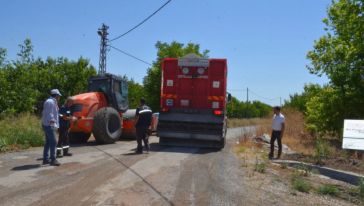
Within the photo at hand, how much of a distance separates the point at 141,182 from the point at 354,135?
14.1ft

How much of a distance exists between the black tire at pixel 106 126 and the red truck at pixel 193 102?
1.73 m

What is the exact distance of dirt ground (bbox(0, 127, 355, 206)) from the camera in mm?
7773

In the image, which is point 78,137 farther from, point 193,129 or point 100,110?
point 193,129

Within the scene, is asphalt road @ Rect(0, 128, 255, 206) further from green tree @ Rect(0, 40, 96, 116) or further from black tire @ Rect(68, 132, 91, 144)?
green tree @ Rect(0, 40, 96, 116)

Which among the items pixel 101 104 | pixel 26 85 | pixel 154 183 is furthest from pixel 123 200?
pixel 26 85

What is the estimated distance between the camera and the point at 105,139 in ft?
55.3

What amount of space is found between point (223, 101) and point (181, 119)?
1629 mm

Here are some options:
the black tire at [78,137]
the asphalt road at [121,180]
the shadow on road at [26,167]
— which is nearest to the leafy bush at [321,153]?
the asphalt road at [121,180]

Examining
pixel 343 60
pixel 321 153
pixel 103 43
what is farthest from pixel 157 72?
pixel 321 153

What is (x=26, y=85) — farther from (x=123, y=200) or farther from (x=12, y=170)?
(x=123, y=200)

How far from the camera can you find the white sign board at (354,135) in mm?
9156

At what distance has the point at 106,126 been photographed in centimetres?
1666

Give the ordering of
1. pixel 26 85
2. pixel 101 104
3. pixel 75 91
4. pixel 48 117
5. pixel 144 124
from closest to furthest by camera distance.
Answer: pixel 48 117 < pixel 144 124 < pixel 101 104 < pixel 26 85 < pixel 75 91

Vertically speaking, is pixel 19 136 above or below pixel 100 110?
below
